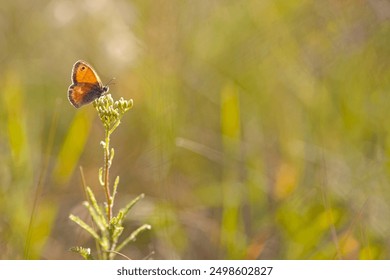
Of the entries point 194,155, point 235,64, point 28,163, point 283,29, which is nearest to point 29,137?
point 28,163

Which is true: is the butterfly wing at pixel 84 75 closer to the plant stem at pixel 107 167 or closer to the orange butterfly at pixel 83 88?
the orange butterfly at pixel 83 88

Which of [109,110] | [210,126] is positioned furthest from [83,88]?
[210,126]

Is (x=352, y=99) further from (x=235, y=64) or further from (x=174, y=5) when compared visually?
(x=174, y=5)

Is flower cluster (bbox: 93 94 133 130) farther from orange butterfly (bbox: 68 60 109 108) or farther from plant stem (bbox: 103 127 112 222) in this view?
orange butterfly (bbox: 68 60 109 108)

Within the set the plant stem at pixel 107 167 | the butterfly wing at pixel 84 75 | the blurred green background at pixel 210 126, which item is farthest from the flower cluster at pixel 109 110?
the blurred green background at pixel 210 126
